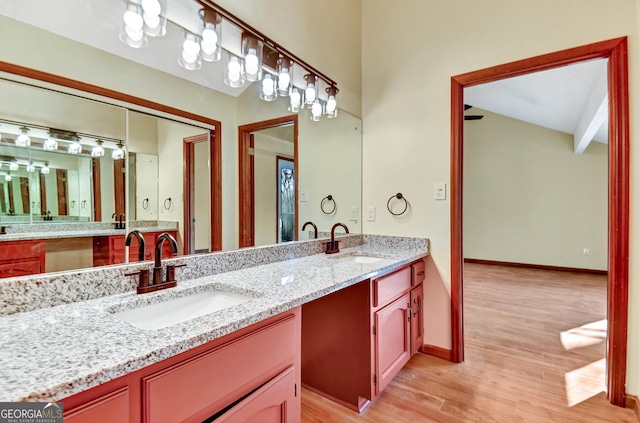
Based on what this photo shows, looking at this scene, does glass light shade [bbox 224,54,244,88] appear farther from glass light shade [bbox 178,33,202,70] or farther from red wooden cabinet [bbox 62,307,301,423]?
red wooden cabinet [bbox 62,307,301,423]

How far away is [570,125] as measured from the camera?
4.64m

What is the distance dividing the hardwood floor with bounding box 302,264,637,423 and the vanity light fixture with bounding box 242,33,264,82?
187 cm

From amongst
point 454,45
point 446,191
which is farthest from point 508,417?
point 454,45

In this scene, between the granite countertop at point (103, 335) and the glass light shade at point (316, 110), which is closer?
the granite countertop at point (103, 335)

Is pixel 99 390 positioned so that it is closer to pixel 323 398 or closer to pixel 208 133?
pixel 208 133

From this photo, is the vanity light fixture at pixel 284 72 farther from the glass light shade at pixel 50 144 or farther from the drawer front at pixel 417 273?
the drawer front at pixel 417 273

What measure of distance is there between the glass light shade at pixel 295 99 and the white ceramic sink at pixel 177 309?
131 cm

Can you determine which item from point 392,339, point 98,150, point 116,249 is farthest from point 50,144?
point 392,339

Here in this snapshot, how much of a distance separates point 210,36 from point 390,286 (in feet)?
5.30

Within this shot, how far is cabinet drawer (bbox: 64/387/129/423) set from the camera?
0.58 m

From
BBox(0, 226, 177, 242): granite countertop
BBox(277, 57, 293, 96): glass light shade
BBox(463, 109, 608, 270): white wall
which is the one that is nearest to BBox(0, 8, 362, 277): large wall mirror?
BBox(0, 226, 177, 242): granite countertop

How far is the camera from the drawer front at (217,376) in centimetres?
72

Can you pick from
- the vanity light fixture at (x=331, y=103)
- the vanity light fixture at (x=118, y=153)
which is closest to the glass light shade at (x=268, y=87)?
the vanity light fixture at (x=331, y=103)

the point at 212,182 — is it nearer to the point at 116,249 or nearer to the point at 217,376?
the point at 116,249
